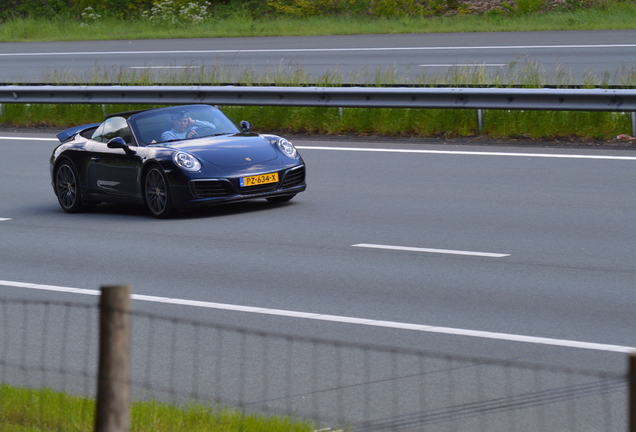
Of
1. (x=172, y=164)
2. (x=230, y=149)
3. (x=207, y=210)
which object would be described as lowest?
(x=207, y=210)

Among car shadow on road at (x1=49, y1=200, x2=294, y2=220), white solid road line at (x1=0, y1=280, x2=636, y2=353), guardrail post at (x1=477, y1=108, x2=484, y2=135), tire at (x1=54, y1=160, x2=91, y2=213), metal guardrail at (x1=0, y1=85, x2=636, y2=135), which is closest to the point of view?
white solid road line at (x1=0, y1=280, x2=636, y2=353)

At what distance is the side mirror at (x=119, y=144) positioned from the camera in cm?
1212

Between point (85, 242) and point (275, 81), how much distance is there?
9.65 meters

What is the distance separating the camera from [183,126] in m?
12.5

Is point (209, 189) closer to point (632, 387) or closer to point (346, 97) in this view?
point (346, 97)

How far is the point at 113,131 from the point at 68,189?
1064mm

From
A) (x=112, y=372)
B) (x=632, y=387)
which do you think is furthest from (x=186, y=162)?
(x=632, y=387)

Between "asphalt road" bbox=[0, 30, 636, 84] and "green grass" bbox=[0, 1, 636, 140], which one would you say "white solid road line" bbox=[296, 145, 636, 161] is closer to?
"green grass" bbox=[0, 1, 636, 140]

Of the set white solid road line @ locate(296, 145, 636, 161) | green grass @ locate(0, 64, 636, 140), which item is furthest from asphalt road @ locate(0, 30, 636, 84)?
white solid road line @ locate(296, 145, 636, 161)

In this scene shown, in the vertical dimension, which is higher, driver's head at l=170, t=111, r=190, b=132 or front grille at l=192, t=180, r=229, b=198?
driver's head at l=170, t=111, r=190, b=132

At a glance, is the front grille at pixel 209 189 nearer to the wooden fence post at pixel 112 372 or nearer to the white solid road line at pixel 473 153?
the white solid road line at pixel 473 153

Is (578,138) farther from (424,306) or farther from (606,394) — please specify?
(606,394)

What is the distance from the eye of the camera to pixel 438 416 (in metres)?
5.34

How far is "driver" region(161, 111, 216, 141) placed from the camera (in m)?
12.4
